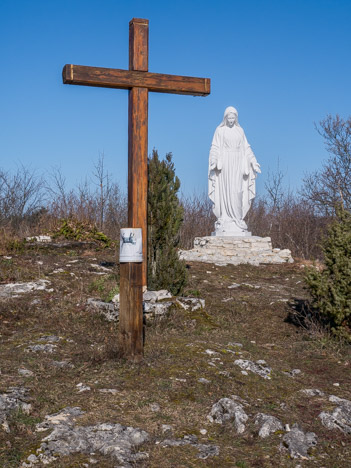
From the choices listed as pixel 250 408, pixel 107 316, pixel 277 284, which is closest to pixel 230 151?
pixel 277 284

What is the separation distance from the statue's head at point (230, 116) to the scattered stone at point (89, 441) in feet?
38.8

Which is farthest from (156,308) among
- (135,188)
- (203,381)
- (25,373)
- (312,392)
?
(312,392)

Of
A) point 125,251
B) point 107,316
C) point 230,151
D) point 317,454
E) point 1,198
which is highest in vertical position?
point 230,151

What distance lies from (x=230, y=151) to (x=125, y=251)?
34.1 feet

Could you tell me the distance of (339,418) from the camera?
404 centimetres

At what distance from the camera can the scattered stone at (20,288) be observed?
7602 millimetres

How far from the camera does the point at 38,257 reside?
10250 millimetres

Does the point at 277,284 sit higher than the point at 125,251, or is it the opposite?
the point at 125,251

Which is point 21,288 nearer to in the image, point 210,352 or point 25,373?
point 25,373

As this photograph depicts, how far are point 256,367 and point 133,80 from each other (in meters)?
3.30

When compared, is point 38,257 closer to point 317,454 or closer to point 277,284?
point 277,284

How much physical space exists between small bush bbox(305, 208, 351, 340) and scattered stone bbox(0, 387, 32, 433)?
12.3ft

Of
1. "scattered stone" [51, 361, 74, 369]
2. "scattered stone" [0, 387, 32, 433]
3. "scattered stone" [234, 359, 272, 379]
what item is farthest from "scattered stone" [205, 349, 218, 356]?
"scattered stone" [0, 387, 32, 433]

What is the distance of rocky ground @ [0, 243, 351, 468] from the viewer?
3439mm
